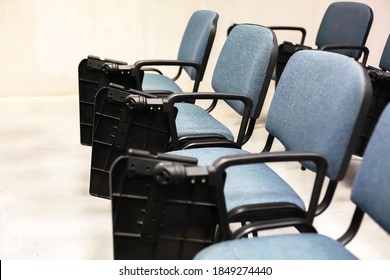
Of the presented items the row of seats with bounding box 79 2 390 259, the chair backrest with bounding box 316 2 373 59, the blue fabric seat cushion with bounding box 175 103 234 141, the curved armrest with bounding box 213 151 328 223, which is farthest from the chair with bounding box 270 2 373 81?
the curved armrest with bounding box 213 151 328 223

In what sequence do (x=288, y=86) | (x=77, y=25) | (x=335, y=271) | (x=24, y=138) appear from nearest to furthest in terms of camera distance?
1. (x=335, y=271)
2. (x=288, y=86)
3. (x=24, y=138)
4. (x=77, y=25)

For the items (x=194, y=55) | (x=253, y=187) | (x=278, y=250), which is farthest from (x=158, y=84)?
(x=278, y=250)

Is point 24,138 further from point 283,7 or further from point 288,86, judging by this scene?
point 283,7

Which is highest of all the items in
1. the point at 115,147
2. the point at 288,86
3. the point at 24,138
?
the point at 288,86

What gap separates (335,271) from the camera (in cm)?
80

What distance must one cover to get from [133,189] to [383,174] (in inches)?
23.6

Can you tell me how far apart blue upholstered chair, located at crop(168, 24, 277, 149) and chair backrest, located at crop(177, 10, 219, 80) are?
289 millimetres

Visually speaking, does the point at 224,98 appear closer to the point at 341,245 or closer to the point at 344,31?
the point at 341,245

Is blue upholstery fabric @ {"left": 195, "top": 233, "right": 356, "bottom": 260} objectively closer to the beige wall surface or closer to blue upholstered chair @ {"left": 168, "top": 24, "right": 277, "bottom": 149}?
blue upholstered chair @ {"left": 168, "top": 24, "right": 277, "bottom": 149}

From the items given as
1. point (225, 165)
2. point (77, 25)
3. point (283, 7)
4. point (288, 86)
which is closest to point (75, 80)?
point (77, 25)

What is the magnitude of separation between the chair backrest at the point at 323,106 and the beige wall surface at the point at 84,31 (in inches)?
94.2

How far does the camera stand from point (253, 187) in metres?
1.07

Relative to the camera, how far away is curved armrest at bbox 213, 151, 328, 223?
84cm

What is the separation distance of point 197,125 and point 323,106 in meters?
0.66
